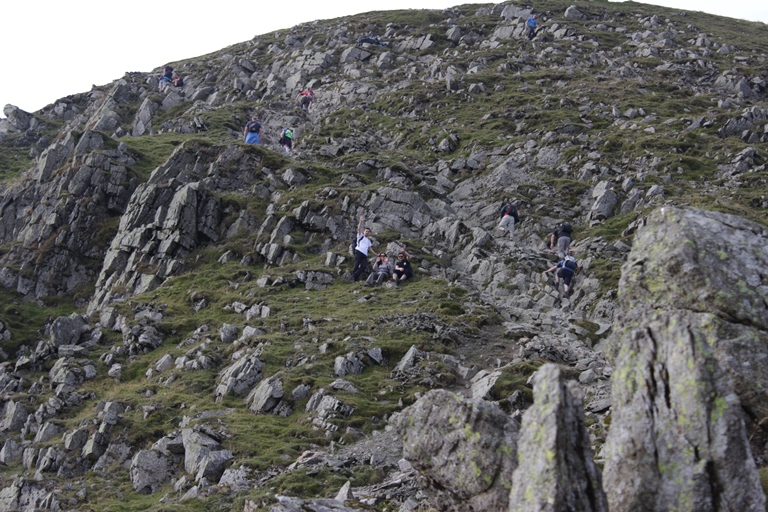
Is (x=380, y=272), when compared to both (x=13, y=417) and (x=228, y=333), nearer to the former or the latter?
(x=228, y=333)

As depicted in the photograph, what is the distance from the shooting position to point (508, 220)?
135 feet

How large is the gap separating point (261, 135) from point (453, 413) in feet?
202

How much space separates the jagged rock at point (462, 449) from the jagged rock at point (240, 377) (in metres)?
14.2

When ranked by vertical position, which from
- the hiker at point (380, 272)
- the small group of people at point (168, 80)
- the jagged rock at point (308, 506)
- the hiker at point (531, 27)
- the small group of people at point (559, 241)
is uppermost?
the hiker at point (531, 27)

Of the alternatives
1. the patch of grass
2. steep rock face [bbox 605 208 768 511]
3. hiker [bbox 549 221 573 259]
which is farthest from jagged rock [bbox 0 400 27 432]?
hiker [bbox 549 221 573 259]

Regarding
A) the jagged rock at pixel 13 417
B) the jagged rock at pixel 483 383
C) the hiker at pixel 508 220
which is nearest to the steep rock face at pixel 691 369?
the jagged rock at pixel 483 383

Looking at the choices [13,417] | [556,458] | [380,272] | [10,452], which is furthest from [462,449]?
[380,272]

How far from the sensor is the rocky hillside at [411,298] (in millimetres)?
10922

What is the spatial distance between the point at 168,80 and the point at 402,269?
71106 mm

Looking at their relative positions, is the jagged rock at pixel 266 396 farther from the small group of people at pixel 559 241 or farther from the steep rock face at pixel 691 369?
the small group of people at pixel 559 241

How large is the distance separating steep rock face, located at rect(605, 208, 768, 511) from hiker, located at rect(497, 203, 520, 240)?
27168 millimetres

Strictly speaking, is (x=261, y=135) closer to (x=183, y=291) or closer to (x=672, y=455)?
(x=183, y=291)

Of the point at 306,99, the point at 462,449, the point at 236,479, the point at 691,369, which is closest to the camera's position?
the point at 691,369

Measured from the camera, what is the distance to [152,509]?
742 inches
